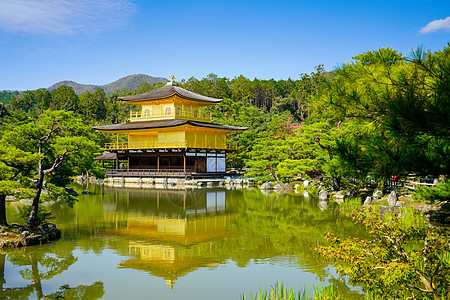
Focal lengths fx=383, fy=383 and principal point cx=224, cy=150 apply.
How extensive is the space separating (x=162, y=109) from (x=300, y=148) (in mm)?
15153

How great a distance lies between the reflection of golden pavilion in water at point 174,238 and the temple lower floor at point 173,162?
1436 cm

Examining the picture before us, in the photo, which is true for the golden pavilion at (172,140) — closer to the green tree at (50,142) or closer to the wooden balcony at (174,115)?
the wooden balcony at (174,115)

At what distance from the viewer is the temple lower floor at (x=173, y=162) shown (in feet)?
107

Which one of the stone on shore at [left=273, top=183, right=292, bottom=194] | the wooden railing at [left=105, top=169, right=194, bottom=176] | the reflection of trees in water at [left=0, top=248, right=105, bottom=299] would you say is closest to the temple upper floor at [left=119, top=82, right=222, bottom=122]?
the wooden railing at [left=105, top=169, right=194, bottom=176]

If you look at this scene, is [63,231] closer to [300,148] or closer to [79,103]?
[300,148]

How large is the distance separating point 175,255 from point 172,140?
2557cm

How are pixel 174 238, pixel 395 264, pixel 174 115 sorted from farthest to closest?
pixel 174 115 < pixel 174 238 < pixel 395 264

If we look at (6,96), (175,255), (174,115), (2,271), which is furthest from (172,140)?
(6,96)

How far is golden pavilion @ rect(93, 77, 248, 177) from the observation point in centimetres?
3303

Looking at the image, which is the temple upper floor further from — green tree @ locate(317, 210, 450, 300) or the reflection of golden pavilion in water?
green tree @ locate(317, 210, 450, 300)

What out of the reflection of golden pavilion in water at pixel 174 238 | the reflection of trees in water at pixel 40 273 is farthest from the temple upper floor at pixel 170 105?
the reflection of trees in water at pixel 40 273

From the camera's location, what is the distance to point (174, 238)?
457 inches

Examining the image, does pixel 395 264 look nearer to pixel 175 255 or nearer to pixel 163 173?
pixel 175 255

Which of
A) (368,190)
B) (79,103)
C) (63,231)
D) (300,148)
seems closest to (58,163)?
(63,231)
